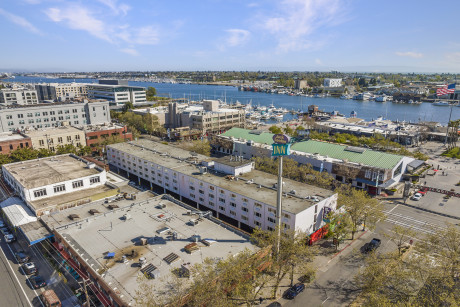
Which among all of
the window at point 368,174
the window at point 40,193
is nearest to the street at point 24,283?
the window at point 40,193

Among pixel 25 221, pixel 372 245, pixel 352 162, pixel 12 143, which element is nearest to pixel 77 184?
pixel 25 221

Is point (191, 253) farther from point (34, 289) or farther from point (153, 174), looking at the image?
point (153, 174)

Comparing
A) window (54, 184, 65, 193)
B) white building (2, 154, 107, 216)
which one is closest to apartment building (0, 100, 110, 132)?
white building (2, 154, 107, 216)

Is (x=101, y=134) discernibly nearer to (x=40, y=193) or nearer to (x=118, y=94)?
(x=40, y=193)

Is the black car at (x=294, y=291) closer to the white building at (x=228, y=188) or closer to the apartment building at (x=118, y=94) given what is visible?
the white building at (x=228, y=188)

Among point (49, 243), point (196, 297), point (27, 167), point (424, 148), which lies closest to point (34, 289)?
point (49, 243)

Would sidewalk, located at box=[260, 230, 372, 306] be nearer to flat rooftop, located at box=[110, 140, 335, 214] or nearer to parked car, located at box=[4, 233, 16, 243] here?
flat rooftop, located at box=[110, 140, 335, 214]

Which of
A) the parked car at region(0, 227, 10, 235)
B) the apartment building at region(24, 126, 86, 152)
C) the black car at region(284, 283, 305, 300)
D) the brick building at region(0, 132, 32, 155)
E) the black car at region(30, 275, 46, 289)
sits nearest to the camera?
the black car at region(284, 283, 305, 300)
